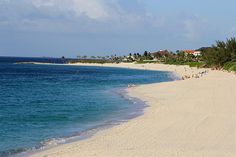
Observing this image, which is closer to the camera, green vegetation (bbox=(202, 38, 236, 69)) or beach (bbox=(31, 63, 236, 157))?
beach (bbox=(31, 63, 236, 157))

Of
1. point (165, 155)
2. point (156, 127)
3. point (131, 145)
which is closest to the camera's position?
point (165, 155)

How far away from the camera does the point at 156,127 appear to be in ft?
69.6

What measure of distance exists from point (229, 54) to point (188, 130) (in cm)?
8748

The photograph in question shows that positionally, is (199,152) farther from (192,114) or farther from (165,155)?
(192,114)

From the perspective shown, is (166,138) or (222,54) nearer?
(166,138)

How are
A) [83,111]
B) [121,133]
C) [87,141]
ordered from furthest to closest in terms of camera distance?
1. [83,111]
2. [121,133]
3. [87,141]

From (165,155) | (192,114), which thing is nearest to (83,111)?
(192,114)

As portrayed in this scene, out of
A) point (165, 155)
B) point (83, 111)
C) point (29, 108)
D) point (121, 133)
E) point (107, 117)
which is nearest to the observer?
point (165, 155)

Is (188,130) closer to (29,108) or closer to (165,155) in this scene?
(165,155)

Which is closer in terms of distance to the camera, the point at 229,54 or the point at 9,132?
the point at 9,132

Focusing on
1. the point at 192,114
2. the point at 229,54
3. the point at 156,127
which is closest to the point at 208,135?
the point at 156,127

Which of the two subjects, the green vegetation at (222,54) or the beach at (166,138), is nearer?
the beach at (166,138)

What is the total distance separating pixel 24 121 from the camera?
24891mm

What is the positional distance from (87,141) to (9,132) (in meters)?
4.97
